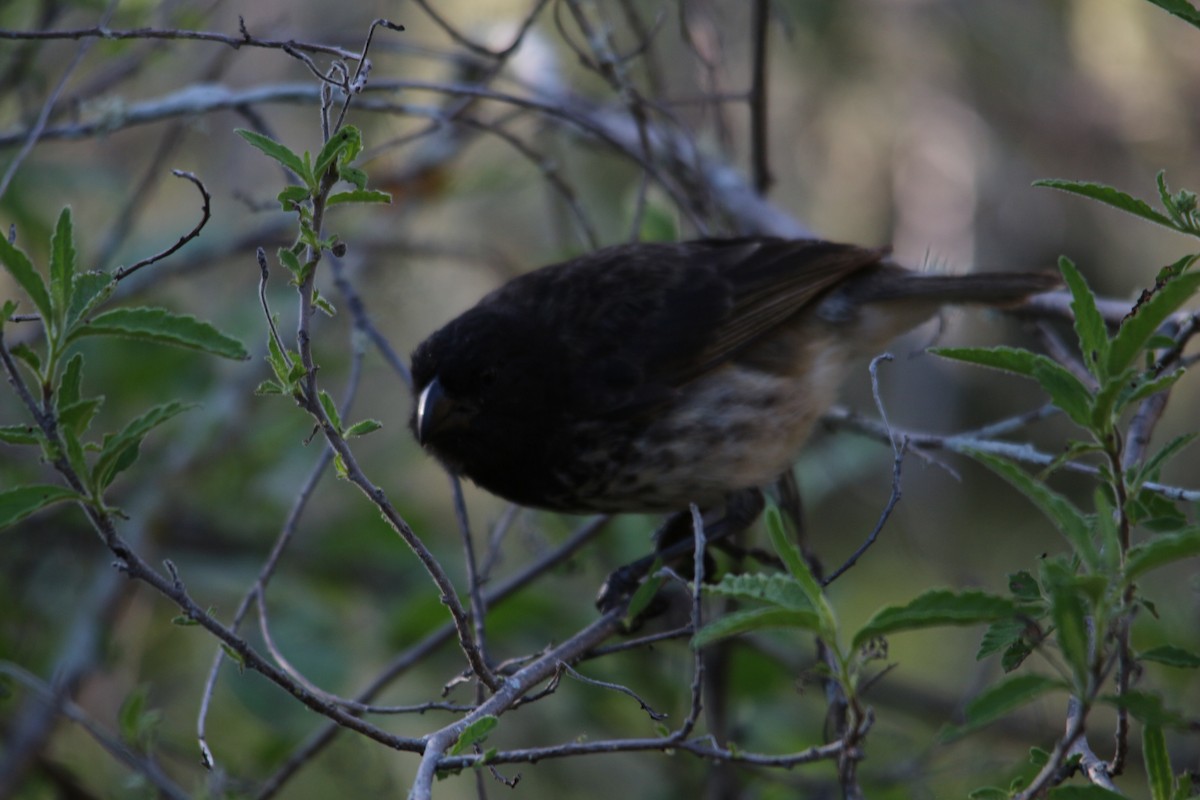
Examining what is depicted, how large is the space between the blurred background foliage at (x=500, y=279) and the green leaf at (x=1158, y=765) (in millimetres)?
888

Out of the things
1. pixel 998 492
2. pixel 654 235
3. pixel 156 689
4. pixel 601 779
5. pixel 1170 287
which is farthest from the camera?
pixel 998 492

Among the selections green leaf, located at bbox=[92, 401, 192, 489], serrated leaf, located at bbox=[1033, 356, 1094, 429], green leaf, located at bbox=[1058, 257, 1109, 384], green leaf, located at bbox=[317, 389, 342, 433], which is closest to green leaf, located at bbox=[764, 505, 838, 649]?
serrated leaf, located at bbox=[1033, 356, 1094, 429]

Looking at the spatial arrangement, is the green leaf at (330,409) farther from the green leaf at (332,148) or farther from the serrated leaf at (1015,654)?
the serrated leaf at (1015,654)

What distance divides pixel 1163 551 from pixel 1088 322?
0.46 metres

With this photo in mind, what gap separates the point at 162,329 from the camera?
6.56 ft

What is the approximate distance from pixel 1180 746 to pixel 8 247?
14.4ft

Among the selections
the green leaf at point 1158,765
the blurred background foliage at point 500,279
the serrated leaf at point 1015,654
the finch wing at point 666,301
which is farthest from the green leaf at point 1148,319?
the finch wing at point 666,301

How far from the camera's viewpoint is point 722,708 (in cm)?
404

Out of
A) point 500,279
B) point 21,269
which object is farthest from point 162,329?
point 500,279

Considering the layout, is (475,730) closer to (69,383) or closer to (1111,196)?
(69,383)

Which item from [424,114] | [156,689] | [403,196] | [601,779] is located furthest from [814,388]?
[156,689]

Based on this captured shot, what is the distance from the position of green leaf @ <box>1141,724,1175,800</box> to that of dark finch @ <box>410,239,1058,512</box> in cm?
178

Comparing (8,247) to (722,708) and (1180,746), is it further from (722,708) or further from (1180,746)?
(1180,746)

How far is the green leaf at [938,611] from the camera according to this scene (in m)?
1.69
